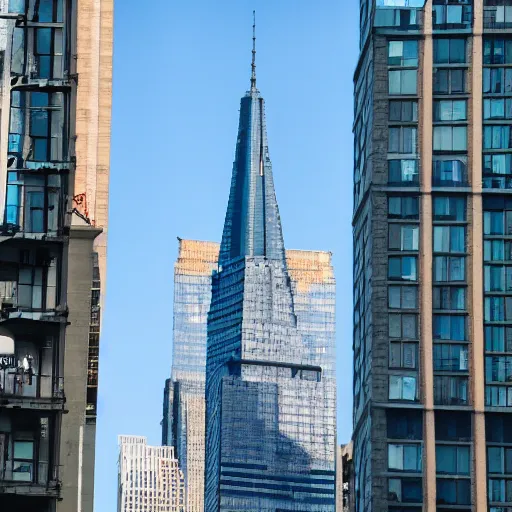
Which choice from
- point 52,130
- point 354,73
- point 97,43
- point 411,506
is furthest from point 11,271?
point 354,73

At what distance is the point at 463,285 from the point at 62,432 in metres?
91.0

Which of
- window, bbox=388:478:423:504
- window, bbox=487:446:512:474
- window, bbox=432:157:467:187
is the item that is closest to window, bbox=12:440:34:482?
window, bbox=388:478:423:504

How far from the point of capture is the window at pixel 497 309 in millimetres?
156250

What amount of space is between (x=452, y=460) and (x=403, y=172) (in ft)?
70.5

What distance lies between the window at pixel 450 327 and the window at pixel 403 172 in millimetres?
10194

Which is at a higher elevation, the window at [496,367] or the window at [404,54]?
the window at [404,54]

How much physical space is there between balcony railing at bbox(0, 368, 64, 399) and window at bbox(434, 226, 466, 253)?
90.7m

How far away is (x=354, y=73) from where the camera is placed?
176 meters

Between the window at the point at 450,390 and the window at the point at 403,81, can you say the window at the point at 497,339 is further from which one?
the window at the point at 403,81

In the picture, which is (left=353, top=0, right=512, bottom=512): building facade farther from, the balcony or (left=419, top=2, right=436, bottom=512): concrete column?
the balcony

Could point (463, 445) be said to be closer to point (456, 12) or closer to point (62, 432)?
point (456, 12)

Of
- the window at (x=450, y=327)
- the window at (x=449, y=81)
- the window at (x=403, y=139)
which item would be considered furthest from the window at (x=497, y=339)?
the window at (x=449, y=81)

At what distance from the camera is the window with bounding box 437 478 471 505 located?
153 metres

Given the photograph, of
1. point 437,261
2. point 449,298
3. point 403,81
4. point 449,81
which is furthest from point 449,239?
point 403,81
